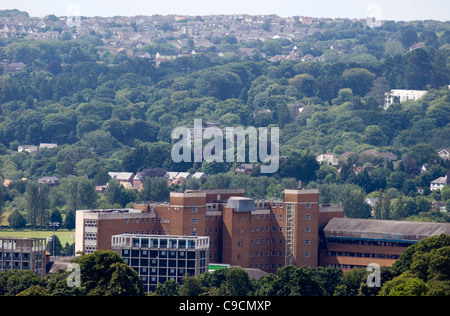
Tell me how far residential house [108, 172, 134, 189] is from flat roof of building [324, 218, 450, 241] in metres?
53.1

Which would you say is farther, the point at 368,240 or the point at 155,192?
the point at 155,192

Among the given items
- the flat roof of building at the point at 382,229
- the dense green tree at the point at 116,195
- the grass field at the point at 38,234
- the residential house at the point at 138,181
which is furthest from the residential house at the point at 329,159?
the flat roof of building at the point at 382,229

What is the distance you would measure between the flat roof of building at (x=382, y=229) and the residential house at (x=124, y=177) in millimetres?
53117

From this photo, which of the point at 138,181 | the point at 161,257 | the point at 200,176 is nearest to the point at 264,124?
the point at 200,176

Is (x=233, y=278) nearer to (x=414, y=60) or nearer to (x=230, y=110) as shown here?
(x=230, y=110)

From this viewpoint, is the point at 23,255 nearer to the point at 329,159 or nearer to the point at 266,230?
the point at 266,230

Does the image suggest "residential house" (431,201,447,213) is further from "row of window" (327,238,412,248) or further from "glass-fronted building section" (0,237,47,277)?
"glass-fronted building section" (0,237,47,277)

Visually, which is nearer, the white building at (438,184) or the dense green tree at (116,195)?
the dense green tree at (116,195)

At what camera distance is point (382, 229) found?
290ft

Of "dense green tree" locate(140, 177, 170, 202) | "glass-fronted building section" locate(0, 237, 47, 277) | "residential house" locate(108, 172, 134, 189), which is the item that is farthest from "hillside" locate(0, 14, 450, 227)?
"glass-fronted building section" locate(0, 237, 47, 277)

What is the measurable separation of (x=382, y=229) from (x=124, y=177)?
58403 millimetres

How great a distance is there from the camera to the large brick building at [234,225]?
86375mm

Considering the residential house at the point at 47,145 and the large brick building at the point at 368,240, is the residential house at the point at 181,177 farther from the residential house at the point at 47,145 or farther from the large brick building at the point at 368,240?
the large brick building at the point at 368,240
